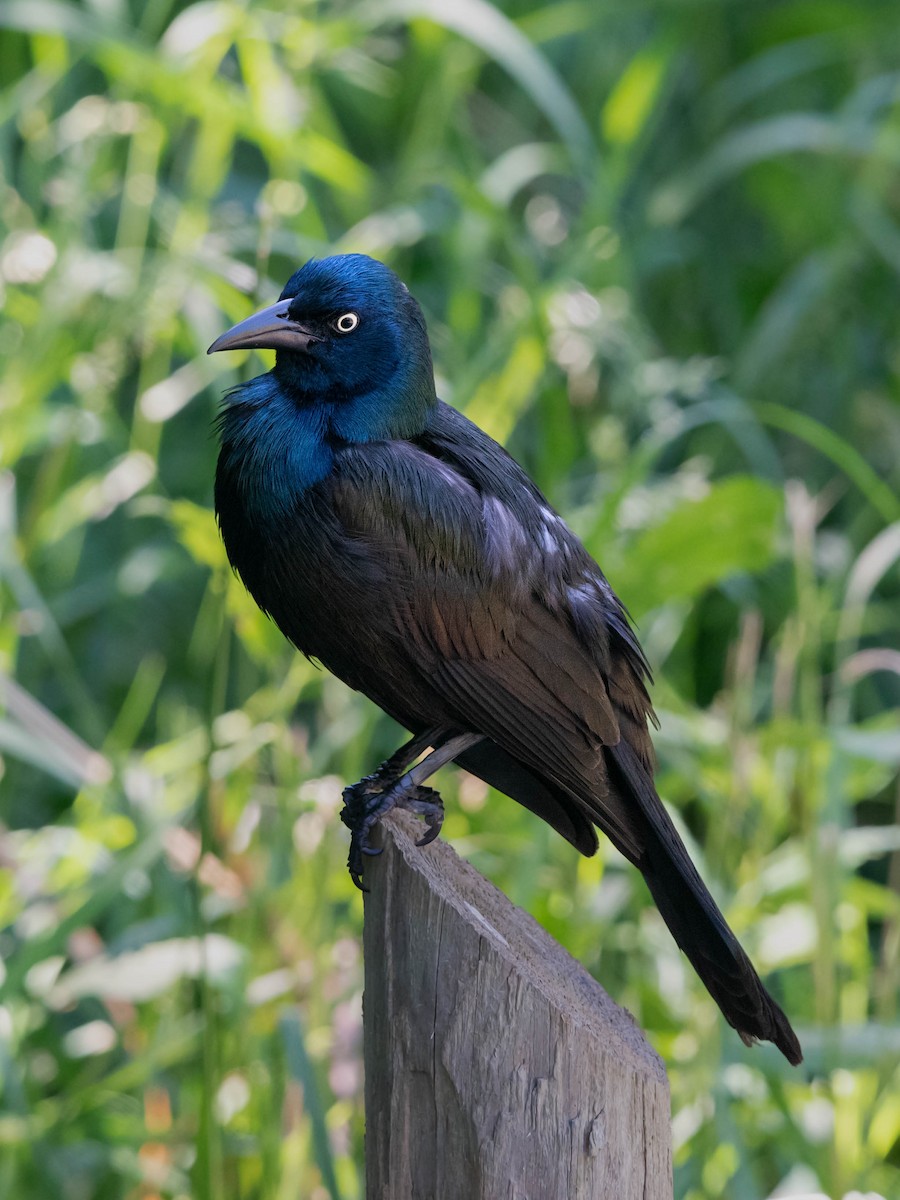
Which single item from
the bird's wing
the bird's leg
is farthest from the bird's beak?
the bird's leg

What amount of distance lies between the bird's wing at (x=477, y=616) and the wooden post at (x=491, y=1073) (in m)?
0.38

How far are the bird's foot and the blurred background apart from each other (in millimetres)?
184

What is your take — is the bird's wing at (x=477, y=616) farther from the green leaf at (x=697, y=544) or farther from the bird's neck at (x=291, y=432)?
the green leaf at (x=697, y=544)

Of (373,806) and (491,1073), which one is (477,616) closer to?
(373,806)

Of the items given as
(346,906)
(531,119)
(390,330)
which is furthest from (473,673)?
(531,119)

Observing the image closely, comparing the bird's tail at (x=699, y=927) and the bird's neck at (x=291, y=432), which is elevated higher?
the bird's neck at (x=291, y=432)

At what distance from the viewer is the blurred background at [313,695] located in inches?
90.3

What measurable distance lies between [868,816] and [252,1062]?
6.95 ft

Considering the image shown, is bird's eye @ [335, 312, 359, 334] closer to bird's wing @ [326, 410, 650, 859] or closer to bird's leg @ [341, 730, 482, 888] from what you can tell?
bird's wing @ [326, 410, 650, 859]

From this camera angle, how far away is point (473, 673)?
5.89 ft

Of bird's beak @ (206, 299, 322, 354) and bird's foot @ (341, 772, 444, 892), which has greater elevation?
bird's beak @ (206, 299, 322, 354)

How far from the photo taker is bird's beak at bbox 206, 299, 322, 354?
68.6 inches

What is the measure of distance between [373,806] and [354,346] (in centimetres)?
54

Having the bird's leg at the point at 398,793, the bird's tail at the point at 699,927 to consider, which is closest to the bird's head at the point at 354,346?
the bird's leg at the point at 398,793
